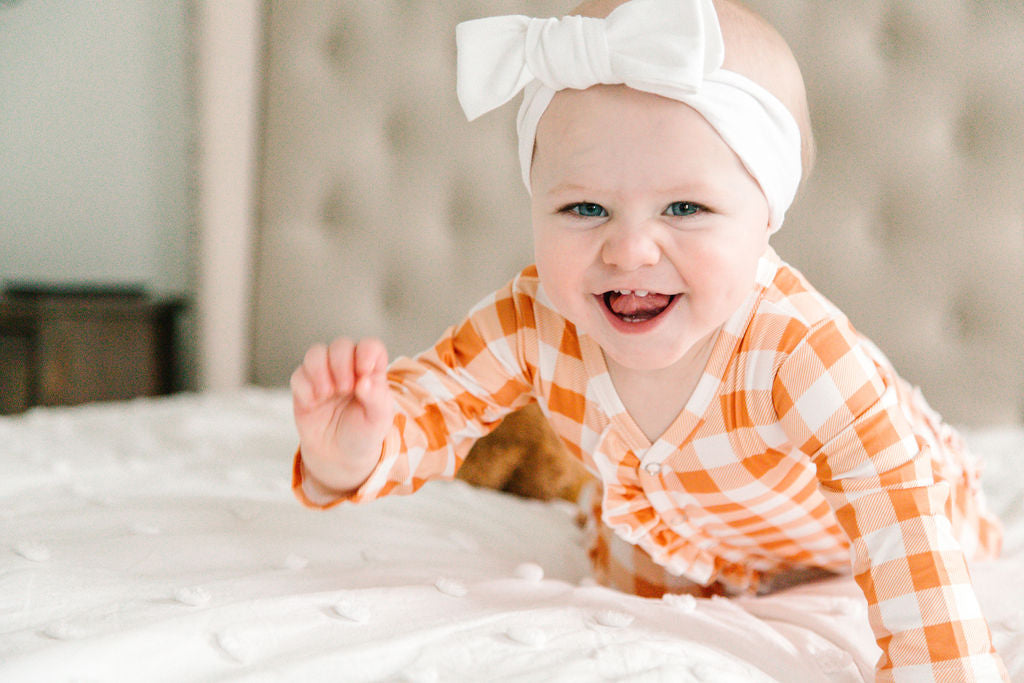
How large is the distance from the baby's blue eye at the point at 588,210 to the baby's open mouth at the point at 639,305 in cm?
8

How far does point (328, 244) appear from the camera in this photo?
6.89ft

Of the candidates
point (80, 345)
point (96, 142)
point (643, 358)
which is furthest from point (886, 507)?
point (96, 142)

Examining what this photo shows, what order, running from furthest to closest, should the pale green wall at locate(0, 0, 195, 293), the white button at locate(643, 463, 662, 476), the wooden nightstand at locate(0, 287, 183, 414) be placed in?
the pale green wall at locate(0, 0, 195, 293)
the wooden nightstand at locate(0, 287, 183, 414)
the white button at locate(643, 463, 662, 476)

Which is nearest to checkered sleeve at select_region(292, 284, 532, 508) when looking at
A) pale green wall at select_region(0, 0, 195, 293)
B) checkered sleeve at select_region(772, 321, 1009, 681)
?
checkered sleeve at select_region(772, 321, 1009, 681)

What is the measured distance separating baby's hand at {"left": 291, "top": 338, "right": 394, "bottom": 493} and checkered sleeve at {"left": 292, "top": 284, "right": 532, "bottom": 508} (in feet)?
0.30

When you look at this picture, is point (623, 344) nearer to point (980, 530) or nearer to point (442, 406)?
point (442, 406)

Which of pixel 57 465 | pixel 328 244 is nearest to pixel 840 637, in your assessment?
pixel 57 465

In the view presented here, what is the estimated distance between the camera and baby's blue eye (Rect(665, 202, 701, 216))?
2.49 feet

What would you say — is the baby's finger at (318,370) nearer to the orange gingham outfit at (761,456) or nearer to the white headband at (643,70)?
the orange gingham outfit at (761,456)

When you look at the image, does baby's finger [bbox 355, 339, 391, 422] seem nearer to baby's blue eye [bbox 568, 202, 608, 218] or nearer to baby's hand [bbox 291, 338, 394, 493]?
baby's hand [bbox 291, 338, 394, 493]

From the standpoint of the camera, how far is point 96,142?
242 centimetres

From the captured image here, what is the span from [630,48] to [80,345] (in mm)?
1856

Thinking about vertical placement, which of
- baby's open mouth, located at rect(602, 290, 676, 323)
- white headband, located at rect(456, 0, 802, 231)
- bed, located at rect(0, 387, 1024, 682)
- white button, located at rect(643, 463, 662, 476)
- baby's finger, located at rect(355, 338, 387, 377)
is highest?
white headband, located at rect(456, 0, 802, 231)

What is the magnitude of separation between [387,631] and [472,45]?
0.58m
